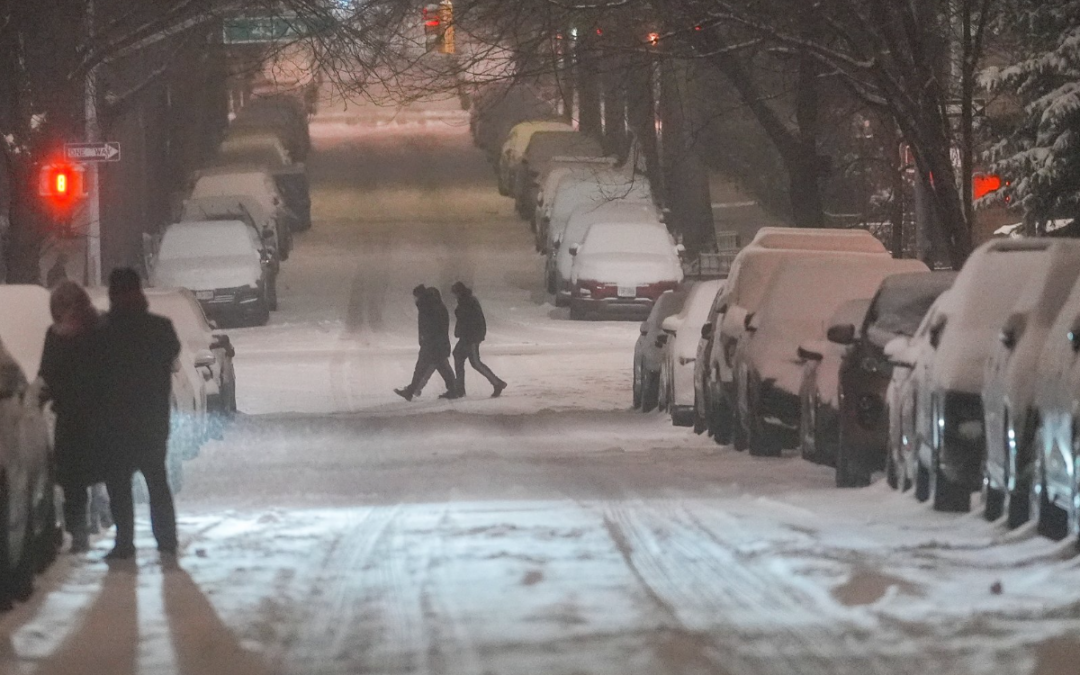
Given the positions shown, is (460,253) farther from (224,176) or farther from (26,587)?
(26,587)

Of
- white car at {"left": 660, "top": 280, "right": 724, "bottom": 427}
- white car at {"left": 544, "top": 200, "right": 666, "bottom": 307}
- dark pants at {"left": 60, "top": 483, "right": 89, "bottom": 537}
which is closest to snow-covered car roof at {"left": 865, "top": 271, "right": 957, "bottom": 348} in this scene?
white car at {"left": 660, "top": 280, "right": 724, "bottom": 427}

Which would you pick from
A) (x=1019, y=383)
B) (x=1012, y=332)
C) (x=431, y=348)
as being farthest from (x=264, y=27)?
(x=1019, y=383)

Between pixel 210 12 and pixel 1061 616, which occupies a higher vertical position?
pixel 210 12

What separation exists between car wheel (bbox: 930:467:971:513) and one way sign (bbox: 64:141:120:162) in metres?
15.3

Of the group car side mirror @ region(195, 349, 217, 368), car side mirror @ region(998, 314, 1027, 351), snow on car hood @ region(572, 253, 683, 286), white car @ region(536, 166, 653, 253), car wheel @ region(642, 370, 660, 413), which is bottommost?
car wheel @ region(642, 370, 660, 413)

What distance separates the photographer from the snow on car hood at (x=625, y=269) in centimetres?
3528

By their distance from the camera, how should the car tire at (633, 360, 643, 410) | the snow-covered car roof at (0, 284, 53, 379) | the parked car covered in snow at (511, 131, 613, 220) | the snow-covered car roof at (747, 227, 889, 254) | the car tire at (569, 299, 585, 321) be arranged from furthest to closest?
the parked car covered in snow at (511, 131, 613, 220)
the car tire at (569, 299, 585, 321)
the car tire at (633, 360, 643, 410)
the snow-covered car roof at (747, 227, 889, 254)
the snow-covered car roof at (0, 284, 53, 379)

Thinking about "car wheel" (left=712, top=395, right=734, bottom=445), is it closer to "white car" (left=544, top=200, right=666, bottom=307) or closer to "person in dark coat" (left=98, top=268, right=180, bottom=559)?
"person in dark coat" (left=98, top=268, right=180, bottom=559)

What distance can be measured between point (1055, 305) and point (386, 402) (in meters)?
15.0

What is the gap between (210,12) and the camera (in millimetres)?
24016

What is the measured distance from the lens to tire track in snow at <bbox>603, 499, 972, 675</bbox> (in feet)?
24.0

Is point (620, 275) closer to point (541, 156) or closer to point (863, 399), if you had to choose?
point (541, 156)

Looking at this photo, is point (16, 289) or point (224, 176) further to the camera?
point (224, 176)

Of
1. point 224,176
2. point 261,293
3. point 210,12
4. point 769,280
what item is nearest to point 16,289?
point 769,280
